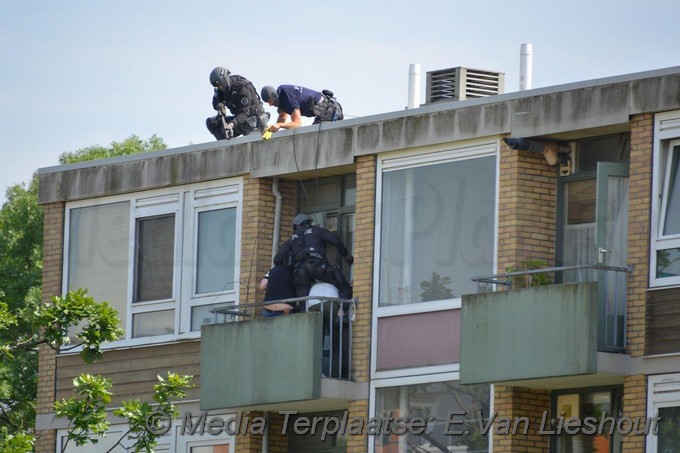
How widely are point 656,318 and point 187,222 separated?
8.13m

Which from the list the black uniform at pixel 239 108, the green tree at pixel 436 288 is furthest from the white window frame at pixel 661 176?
the black uniform at pixel 239 108

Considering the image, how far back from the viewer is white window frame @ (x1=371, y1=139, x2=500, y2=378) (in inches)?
990

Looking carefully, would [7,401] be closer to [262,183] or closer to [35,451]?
[35,451]

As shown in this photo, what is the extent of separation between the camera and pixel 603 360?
22.9m

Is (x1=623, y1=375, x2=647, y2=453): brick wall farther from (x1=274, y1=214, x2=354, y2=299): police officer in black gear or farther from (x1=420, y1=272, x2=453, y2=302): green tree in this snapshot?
(x1=274, y1=214, x2=354, y2=299): police officer in black gear

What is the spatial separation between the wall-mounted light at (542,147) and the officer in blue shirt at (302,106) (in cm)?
405

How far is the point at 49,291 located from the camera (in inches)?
1194

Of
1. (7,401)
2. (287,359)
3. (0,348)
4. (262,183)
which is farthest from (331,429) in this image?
(7,401)

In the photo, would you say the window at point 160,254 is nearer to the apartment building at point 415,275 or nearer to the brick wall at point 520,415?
the apartment building at point 415,275

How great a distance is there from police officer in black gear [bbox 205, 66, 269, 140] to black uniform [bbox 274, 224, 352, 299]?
2556mm

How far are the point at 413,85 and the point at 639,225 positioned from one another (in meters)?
7.00

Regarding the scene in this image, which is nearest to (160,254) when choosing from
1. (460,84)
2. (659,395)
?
(460,84)

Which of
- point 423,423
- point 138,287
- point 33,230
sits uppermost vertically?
point 33,230

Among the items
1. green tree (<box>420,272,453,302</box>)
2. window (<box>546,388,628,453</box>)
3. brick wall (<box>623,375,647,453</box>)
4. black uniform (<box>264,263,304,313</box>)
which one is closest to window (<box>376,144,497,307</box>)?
green tree (<box>420,272,453,302</box>)
